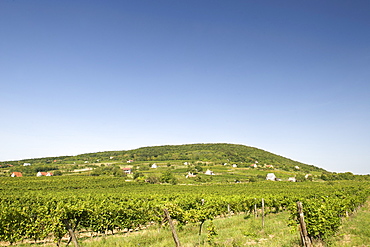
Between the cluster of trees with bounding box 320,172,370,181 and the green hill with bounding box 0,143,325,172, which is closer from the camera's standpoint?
the cluster of trees with bounding box 320,172,370,181

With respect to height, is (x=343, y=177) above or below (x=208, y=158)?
below

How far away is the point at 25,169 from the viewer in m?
113

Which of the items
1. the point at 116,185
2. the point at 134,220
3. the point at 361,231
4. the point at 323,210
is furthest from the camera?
the point at 116,185

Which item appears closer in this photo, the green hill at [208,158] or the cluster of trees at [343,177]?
the cluster of trees at [343,177]

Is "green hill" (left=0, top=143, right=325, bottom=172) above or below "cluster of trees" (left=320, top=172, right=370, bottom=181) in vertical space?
above

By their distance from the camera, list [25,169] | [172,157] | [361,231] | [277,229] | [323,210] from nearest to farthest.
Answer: [323,210], [361,231], [277,229], [25,169], [172,157]

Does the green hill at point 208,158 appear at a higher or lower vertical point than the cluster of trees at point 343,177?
higher

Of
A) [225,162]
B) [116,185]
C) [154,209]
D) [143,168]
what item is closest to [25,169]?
[143,168]

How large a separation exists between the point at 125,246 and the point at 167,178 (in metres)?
68.8

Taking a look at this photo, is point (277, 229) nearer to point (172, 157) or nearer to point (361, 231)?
point (361, 231)

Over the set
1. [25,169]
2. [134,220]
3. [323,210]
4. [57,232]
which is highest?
[323,210]

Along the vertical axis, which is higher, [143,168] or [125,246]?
[125,246]

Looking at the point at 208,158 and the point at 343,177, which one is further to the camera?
the point at 208,158

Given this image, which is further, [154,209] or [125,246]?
[154,209]
